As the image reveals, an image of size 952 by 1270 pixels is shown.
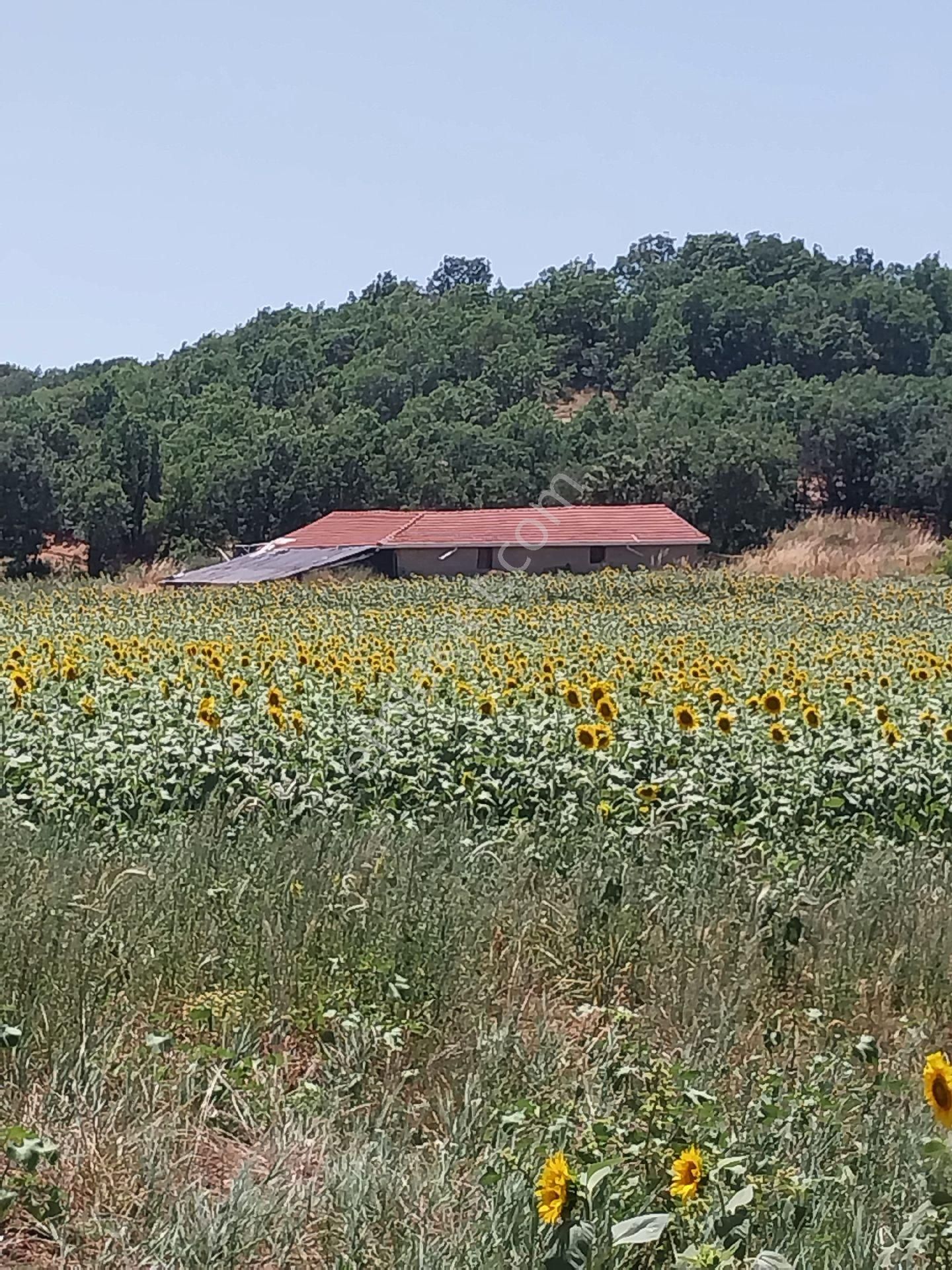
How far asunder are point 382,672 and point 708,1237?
283 inches

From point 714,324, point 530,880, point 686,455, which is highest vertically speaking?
point 714,324

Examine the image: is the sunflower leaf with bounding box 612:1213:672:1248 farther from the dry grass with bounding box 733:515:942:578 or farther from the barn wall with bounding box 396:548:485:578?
the barn wall with bounding box 396:548:485:578

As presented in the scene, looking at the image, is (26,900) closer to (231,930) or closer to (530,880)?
(231,930)

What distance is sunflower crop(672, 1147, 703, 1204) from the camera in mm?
2422

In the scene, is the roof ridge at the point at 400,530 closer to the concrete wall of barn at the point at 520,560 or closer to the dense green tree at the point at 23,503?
the concrete wall of barn at the point at 520,560

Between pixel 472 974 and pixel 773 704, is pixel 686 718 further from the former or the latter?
pixel 472 974

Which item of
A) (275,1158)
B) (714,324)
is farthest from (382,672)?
(714,324)

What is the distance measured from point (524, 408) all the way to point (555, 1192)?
65848mm

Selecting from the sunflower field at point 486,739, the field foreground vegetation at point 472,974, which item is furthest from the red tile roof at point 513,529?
the field foreground vegetation at point 472,974

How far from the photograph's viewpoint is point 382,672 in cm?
948

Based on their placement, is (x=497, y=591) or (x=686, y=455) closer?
(x=497, y=591)

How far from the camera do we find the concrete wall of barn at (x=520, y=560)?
4344cm

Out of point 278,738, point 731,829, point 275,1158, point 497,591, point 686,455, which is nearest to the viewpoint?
point 275,1158

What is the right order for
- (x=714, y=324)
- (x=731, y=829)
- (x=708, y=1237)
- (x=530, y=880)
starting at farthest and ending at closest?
(x=714, y=324) < (x=731, y=829) < (x=530, y=880) < (x=708, y=1237)
